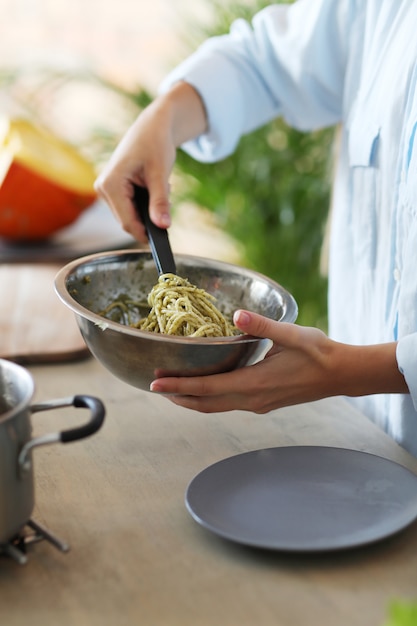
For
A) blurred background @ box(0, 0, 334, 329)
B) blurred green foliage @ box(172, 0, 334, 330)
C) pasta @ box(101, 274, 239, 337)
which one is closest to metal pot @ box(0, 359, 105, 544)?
pasta @ box(101, 274, 239, 337)

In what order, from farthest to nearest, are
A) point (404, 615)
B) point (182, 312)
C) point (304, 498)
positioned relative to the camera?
point (182, 312), point (304, 498), point (404, 615)

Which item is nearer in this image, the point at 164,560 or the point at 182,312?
the point at 164,560

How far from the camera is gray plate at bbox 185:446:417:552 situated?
96cm

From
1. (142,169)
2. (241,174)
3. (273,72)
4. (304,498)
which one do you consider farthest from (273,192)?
(304,498)

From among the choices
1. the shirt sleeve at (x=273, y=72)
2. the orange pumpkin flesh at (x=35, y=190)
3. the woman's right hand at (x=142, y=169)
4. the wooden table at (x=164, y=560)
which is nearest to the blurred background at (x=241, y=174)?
the orange pumpkin flesh at (x=35, y=190)

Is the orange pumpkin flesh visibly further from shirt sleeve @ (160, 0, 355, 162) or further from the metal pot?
the metal pot

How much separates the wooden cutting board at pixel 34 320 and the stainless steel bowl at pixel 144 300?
262 mm

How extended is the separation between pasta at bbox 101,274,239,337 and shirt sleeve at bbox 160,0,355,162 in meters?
0.49

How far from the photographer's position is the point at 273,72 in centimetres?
171

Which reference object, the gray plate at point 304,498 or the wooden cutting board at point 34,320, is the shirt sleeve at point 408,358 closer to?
the gray plate at point 304,498

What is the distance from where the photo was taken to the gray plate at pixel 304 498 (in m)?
0.96

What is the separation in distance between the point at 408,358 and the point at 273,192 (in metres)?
2.21

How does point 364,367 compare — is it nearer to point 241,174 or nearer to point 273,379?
point 273,379

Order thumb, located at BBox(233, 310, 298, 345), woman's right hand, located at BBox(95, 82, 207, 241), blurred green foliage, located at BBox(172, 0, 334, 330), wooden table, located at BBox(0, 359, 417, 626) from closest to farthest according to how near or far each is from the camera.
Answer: wooden table, located at BBox(0, 359, 417, 626), thumb, located at BBox(233, 310, 298, 345), woman's right hand, located at BBox(95, 82, 207, 241), blurred green foliage, located at BBox(172, 0, 334, 330)
